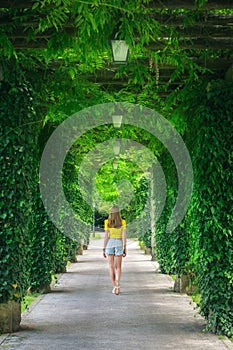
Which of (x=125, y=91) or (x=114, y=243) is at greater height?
(x=125, y=91)

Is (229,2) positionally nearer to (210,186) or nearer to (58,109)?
(210,186)

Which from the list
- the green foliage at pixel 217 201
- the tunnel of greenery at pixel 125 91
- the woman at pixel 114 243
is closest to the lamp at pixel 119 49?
the tunnel of greenery at pixel 125 91

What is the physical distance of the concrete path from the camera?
7746mm

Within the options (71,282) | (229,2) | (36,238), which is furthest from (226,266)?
(71,282)

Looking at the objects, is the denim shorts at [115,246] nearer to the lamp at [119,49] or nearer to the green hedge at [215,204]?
the green hedge at [215,204]

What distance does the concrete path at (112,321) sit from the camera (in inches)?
305

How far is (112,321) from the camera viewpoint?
30.9 feet

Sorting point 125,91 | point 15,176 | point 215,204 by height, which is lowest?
point 215,204

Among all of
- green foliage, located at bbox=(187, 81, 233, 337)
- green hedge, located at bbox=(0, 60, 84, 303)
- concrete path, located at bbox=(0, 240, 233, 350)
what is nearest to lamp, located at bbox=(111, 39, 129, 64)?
green hedge, located at bbox=(0, 60, 84, 303)

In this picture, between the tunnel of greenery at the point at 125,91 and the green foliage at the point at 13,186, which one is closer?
the tunnel of greenery at the point at 125,91

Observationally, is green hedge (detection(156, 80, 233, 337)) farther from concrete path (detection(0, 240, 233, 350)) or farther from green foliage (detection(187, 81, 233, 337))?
concrete path (detection(0, 240, 233, 350))

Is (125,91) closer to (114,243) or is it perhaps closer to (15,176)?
(15,176)

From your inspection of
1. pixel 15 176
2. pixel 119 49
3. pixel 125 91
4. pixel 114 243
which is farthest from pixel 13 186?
pixel 114 243

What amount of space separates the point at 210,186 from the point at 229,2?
2.87 meters
